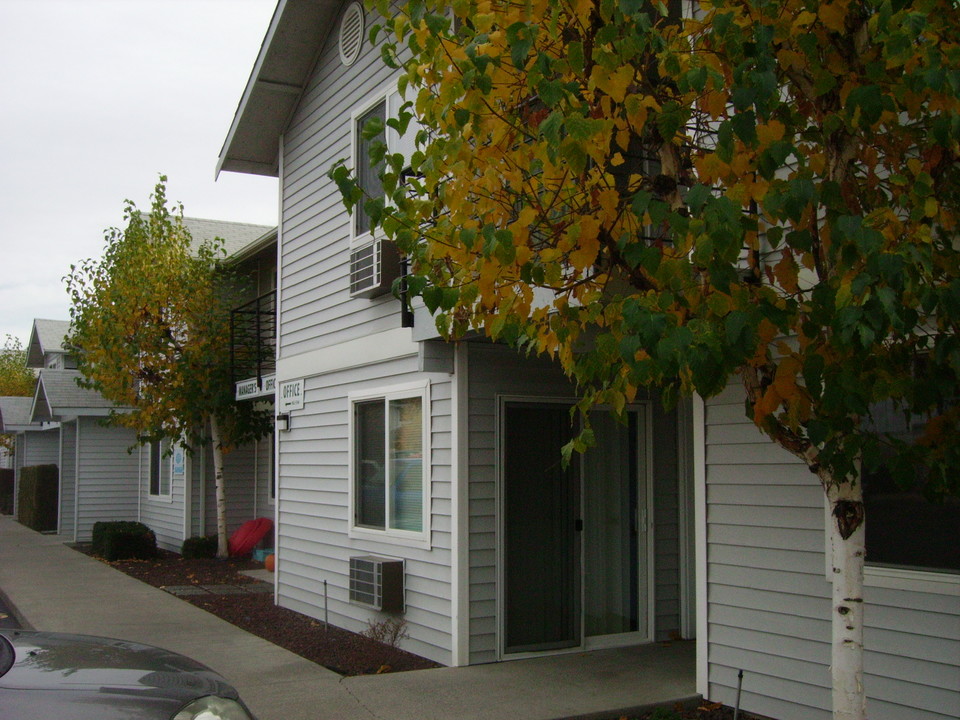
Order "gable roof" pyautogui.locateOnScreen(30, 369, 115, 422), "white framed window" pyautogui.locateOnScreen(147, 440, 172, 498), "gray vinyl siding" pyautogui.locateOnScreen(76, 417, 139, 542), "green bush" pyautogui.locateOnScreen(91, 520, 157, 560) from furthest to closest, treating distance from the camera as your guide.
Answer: "gray vinyl siding" pyautogui.locateOnScreen(76, 417, 139, 542), "gable roof" pyautogui.locateOnScreen(30, 369, 115, 422), "white framed window" pyautogui.locateOnScreen(147, 440, 172, 498), "green bush" pyautogui.locateOnScreen(91, 520, 157, 560)

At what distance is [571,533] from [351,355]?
10.3ft

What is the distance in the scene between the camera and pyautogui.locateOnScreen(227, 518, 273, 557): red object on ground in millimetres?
17578

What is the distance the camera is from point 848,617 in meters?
3.81

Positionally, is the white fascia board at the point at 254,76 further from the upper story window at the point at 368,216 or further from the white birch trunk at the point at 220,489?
the white birch trunk at the point at 220,489

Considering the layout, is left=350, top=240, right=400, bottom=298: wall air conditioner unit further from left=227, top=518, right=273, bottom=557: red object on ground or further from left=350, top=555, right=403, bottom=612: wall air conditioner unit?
left=227, top=518, right=273, bottom=557: red object on ground

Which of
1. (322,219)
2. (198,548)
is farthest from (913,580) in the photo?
(198,548)

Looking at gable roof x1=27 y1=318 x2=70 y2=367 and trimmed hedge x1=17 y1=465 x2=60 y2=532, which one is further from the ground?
gable roof x1=27 y1=318 x2=70 y2=367

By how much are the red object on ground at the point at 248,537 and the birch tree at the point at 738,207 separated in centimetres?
1354

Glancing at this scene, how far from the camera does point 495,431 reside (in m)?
8.78

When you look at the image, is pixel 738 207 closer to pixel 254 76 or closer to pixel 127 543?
Answer: pixel 254 76

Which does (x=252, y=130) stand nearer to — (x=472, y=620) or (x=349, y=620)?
(x=349, y=620)

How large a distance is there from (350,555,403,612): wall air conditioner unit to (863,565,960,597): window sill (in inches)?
191

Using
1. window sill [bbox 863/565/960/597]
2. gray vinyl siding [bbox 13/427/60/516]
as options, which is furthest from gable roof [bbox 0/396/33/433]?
window sill [bbox 863/565/960/597]

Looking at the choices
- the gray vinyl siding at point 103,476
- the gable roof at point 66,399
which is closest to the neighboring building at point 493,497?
the gable roof at point 66,399
